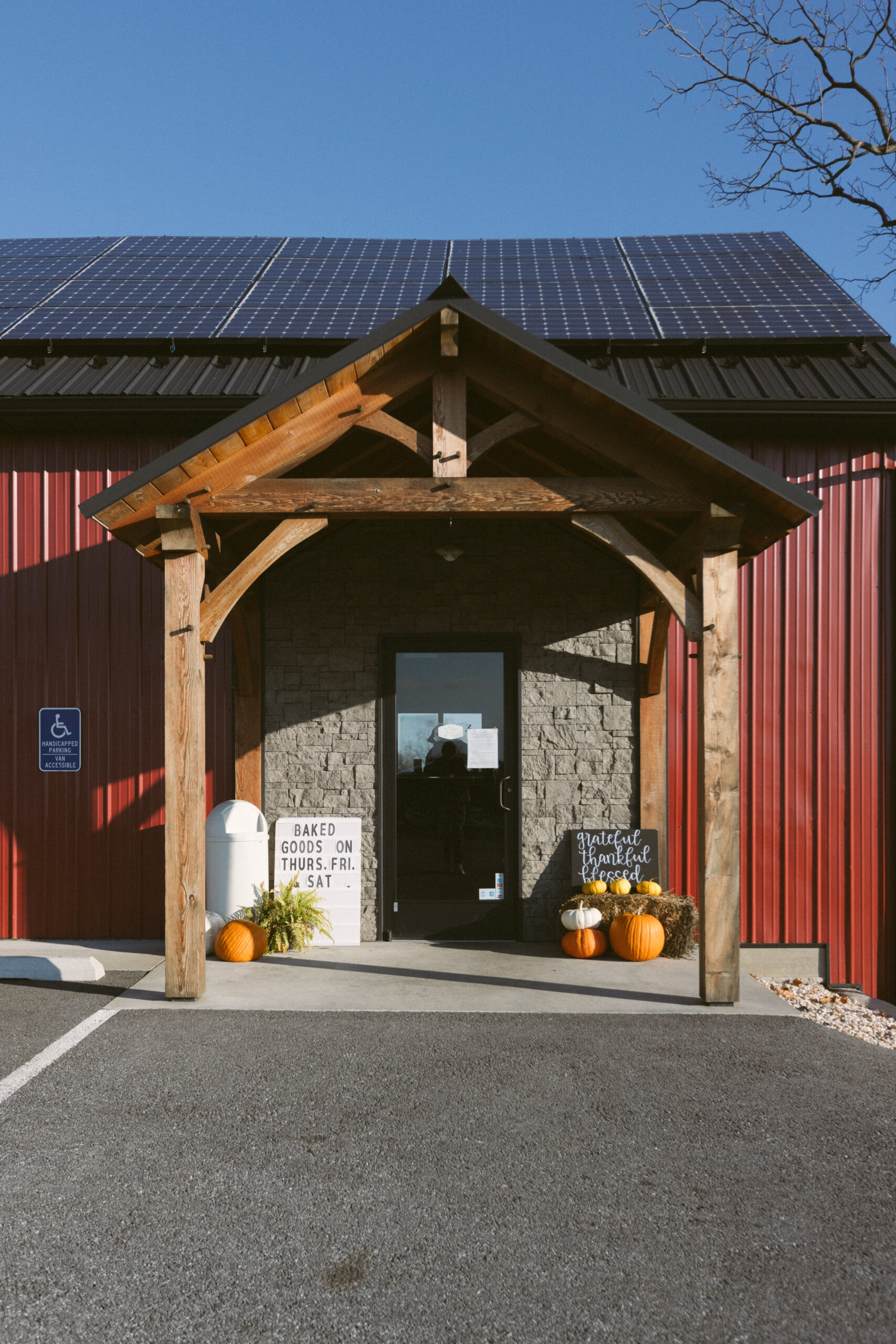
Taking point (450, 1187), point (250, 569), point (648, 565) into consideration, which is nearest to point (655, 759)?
point (648, 565)

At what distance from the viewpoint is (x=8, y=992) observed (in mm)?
5895

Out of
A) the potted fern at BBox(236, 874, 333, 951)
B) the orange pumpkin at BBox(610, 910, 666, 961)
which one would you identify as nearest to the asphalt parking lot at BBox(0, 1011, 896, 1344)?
the orange pumpkin at BBox(610, 910, 666, 961)

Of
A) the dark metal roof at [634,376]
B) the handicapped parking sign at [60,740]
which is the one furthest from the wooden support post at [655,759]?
the handicapped parking sign at [60,740]

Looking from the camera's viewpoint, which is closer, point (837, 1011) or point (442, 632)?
point (837, 1011)

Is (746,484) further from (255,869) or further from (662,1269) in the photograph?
(255,869)

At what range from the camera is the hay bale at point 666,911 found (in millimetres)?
6828

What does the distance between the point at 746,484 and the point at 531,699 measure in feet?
9.52

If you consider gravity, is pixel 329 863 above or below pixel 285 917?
above

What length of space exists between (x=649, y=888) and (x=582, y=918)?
26.7 inches

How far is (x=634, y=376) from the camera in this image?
7895 millimetres

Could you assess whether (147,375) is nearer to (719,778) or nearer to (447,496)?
(447,496)

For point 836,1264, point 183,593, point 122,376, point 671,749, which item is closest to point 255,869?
point 183,593

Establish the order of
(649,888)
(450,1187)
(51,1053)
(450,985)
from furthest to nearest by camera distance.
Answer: (649,888) → (450,985) → (51,1053) → (450,1187)

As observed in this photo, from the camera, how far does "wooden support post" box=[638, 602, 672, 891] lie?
7.50 meters
